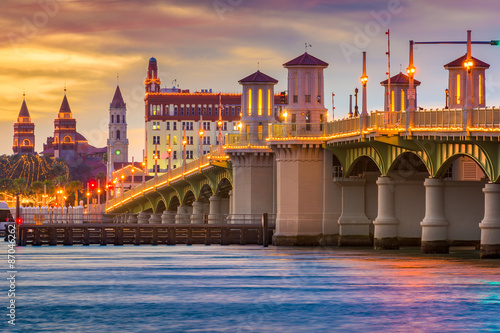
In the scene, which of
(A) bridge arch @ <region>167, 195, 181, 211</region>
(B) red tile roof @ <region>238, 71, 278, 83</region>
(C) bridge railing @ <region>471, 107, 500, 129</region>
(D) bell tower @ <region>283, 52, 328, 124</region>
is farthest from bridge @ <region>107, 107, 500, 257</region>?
(A) bridge arch @ <region>167, 195, 181, 211</region>

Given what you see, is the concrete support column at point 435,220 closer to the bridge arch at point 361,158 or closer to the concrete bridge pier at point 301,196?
the bridge arch at point 361,158

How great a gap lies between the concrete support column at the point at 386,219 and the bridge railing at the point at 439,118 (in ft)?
38.1

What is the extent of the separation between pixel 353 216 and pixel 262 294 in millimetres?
46602

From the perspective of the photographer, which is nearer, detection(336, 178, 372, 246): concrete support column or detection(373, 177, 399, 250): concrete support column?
detection(373, 177, 399, 250): concrete support column

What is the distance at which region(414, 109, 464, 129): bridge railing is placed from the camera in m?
87.8

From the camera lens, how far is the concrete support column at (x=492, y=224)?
288 ft

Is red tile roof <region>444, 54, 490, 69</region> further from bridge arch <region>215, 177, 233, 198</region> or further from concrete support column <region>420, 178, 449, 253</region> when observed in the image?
A: bridge arch <region>215, 177, 233, 198</region>

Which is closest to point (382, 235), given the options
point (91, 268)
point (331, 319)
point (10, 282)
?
point (91, 268)

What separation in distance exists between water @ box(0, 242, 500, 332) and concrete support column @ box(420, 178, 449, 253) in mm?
1860

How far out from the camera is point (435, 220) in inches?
3787

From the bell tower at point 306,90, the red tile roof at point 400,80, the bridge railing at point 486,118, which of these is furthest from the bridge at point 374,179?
the red tile roof at point 400,80

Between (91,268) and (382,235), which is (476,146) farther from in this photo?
(91,268)

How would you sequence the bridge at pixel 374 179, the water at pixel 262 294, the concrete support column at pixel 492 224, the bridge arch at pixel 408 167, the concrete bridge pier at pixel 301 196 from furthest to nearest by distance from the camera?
1. the concrete bridge pier at pixel 301 196
2. the bridge arch at pixel 408 167
3. the bridge at pixel 374 179
4. the concrete support column at pixel 492 224
5. the water at pixel 262 294

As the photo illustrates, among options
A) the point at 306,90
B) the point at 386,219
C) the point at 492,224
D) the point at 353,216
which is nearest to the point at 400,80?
the point at 306,90
